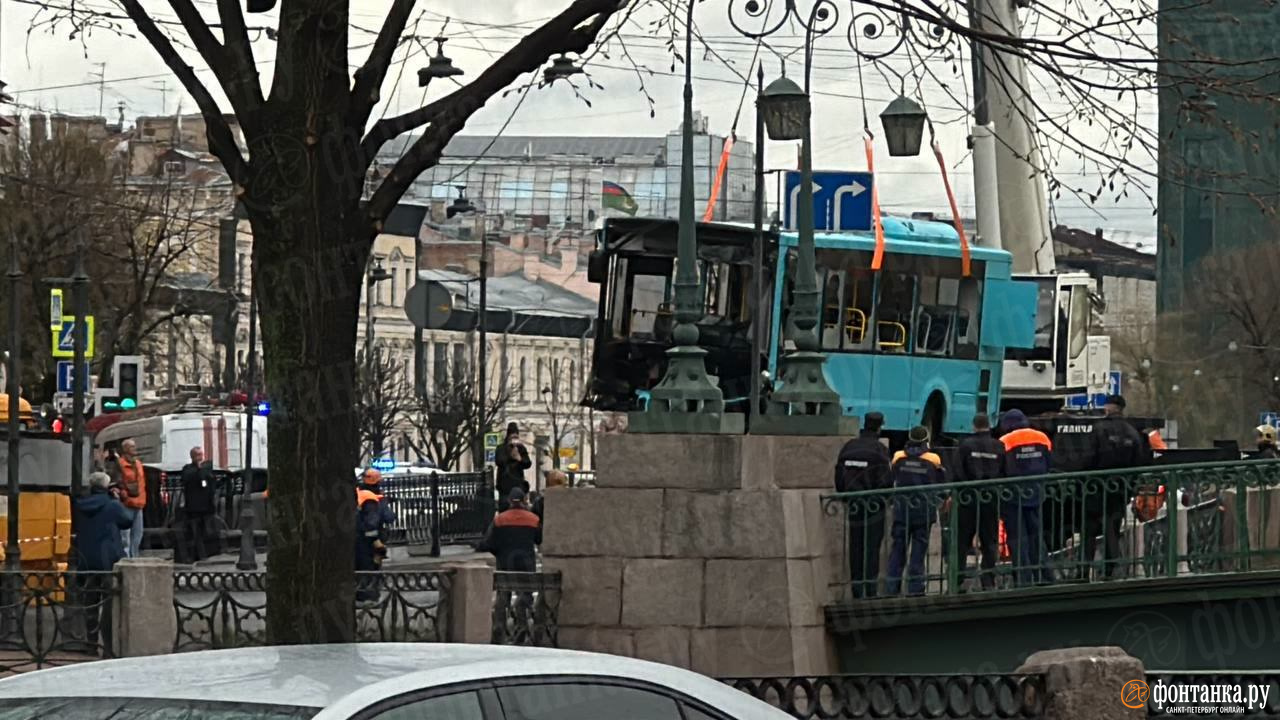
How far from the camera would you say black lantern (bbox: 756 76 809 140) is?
79.8 ft

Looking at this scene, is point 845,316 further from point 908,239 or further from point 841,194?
point 841,194

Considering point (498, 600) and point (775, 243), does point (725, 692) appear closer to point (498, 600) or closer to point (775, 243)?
point (498, 600)

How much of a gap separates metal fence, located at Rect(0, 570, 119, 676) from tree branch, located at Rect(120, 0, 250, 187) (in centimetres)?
684

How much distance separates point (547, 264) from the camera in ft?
452

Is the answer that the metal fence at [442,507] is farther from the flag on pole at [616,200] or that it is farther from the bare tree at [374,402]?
the flag on pole at [616,200]

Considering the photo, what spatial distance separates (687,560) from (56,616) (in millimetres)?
4650

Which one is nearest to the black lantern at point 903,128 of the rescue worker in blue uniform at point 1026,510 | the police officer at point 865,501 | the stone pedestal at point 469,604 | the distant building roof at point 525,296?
the rescue worker in blue uniform at point 1026,510

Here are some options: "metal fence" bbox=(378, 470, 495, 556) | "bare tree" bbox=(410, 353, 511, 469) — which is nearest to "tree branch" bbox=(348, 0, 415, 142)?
"metal fence" bbox=(378, 470, 495, 556)

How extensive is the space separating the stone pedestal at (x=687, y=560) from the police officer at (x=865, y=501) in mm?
654

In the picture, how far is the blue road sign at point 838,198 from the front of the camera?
2330 centimetres

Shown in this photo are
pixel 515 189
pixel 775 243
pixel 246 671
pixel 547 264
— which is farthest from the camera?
pixel 515 189

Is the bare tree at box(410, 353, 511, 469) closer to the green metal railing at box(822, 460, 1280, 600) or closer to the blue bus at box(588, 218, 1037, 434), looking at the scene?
the blue bus at box(588, 218, 1037, 434)

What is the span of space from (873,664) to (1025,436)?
2337mm

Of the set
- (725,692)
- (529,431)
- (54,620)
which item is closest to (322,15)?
(725,692)
